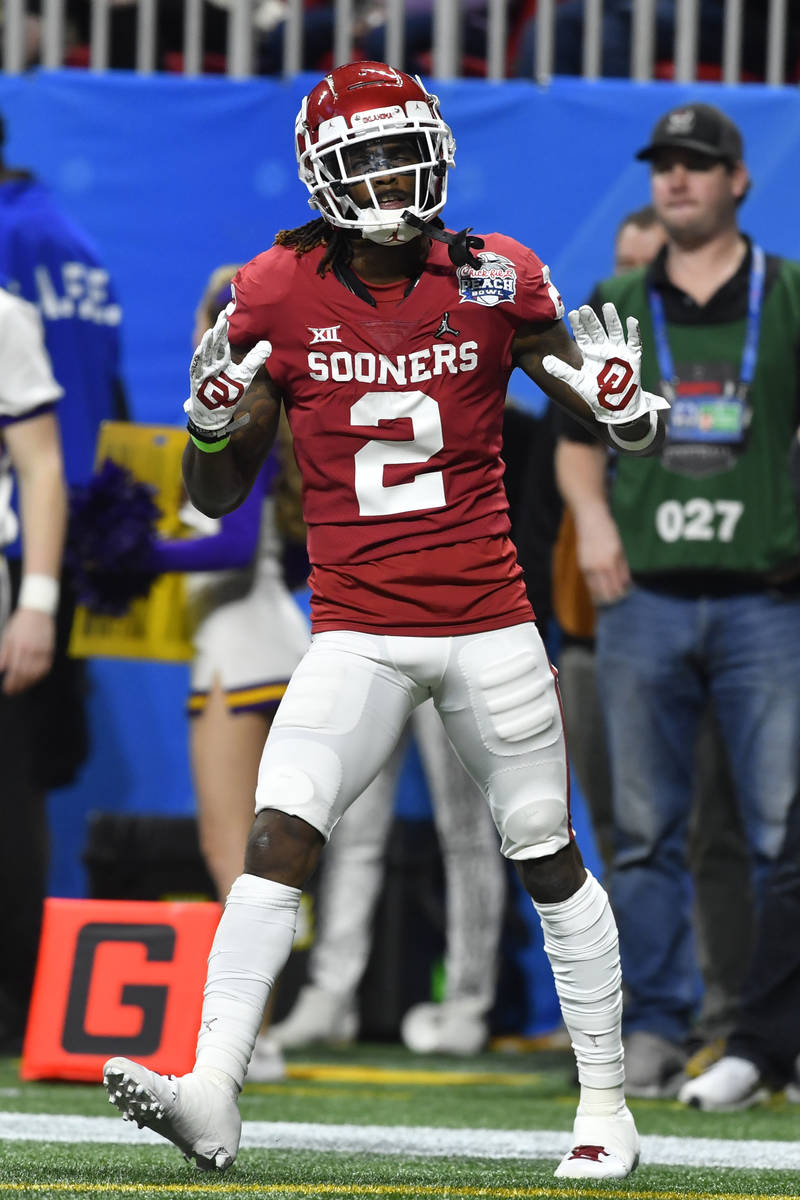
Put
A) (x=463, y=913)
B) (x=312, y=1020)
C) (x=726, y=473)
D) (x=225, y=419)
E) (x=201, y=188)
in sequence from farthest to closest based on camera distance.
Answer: (x=201, y=188) < (x=463, y=913) < (x=312, y=1020) < (x=726, y=473) < (x=225, y=419)

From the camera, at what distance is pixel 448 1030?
6.53 meters

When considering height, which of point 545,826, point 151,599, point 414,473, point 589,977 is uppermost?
point 414,473

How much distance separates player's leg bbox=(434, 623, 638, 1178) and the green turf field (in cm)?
22

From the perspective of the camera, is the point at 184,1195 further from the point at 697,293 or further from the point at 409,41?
the point at 409,41

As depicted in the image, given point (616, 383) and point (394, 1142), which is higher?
point (616, 383)

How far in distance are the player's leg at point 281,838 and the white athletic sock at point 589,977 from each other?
409 mm

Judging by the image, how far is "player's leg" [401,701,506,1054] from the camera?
657 centimetres

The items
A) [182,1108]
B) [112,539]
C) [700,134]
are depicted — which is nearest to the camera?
[182,1108]

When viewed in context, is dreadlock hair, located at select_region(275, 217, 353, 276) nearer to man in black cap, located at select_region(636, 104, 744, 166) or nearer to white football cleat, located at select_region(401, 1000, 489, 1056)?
man in black cap, located at select_region(636, 104, 744, 166)

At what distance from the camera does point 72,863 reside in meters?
7.25

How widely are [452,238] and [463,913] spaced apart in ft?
10.9

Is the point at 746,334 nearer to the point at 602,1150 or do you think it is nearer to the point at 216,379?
the point at 216,379

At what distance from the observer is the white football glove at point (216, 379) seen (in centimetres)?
353

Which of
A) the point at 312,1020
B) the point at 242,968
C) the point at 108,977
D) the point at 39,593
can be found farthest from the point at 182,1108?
the point at 312,1020
